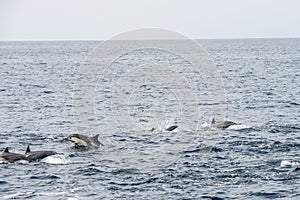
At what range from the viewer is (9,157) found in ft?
96.3

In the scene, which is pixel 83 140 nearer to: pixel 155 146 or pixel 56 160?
pixel 155 146

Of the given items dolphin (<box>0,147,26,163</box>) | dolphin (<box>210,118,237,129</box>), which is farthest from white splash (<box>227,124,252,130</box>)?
dolphin (<box>0,147,26,163</box>)

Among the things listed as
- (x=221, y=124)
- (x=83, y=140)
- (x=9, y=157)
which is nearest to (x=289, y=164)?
(x=83, y=140)

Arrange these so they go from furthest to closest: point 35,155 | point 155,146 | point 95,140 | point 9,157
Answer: point 155,146 → point 95,140 → point 35,155 → point 9,157

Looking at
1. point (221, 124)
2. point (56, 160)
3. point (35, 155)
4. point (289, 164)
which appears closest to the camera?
point (289, 164)

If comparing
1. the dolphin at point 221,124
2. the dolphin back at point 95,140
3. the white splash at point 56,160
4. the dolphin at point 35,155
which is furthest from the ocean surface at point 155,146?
the dolphin back at point 95,140

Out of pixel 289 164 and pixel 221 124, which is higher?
pixel 289 164

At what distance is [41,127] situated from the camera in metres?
41.8

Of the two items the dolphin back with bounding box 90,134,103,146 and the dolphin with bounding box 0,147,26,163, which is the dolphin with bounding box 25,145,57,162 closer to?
the dolphin with bounding box 0,147,26,163

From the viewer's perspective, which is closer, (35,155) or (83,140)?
(35,155)

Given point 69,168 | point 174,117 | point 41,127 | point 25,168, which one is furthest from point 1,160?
point 174,117

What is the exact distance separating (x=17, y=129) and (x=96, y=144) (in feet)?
30.2

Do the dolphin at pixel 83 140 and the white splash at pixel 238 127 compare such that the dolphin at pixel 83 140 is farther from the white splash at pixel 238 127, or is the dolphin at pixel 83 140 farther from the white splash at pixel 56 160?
the white splash at pixel 238 127

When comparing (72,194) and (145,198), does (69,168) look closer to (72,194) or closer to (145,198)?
(72,194)
